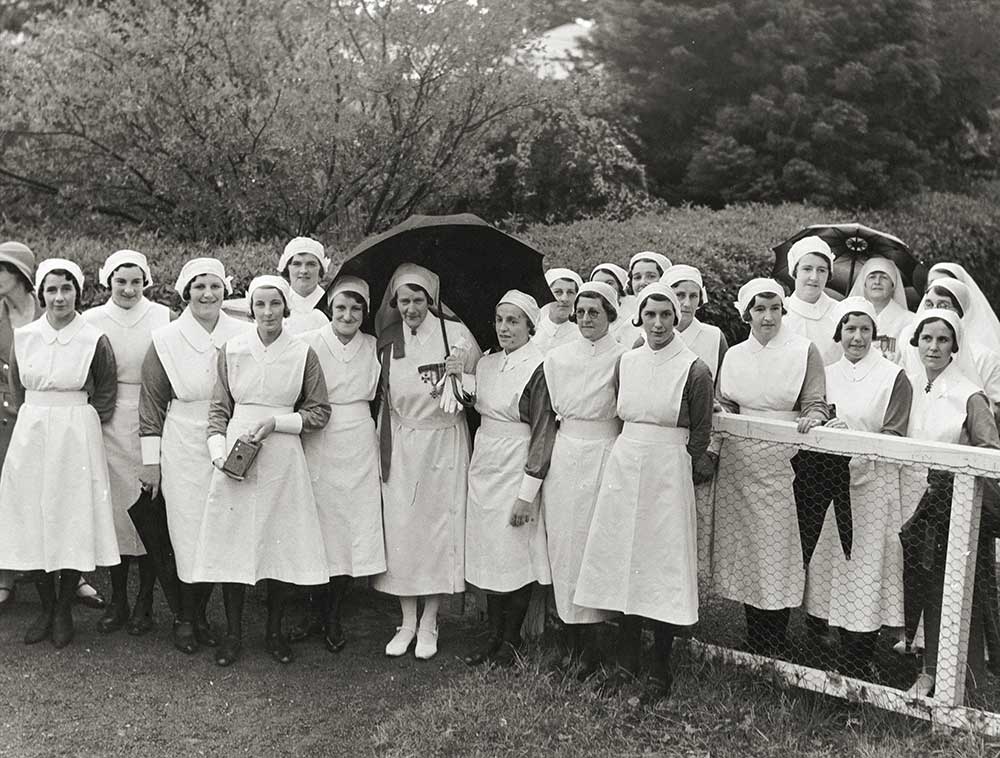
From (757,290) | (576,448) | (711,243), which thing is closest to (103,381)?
(576,448)

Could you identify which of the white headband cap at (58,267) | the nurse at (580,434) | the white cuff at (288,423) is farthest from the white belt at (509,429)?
the white headband cap at (58,267)

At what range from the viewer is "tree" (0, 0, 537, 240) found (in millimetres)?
9469

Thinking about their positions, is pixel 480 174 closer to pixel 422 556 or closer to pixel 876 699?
pixel 422 556

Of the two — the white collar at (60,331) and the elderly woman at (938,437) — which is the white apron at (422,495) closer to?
the white collar at (60,331)

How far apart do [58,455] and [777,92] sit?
1233cm

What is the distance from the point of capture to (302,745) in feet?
15.8

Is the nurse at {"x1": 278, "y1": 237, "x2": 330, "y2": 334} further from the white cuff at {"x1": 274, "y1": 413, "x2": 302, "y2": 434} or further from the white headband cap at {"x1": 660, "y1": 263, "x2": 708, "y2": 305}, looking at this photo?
the white headband cap at {"x1": 660, "y1": 263, "x2": 708, "y2": 305}

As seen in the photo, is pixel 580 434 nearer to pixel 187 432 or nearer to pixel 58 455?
pixel 187 432

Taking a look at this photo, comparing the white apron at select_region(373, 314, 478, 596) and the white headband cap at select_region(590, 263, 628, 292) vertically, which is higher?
the white headband cap at select_region(590, 263, 628, 292)

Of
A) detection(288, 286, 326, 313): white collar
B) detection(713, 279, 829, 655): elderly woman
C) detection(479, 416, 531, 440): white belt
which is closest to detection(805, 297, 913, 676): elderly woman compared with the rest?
detection(713, 279, 829, 655): elderly woman

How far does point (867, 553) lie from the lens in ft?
17.1

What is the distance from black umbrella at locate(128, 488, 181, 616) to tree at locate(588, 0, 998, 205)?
10.7 meters

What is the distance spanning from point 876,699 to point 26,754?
3693 mm

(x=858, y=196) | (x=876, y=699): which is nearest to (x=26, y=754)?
(x=876, y=699)
